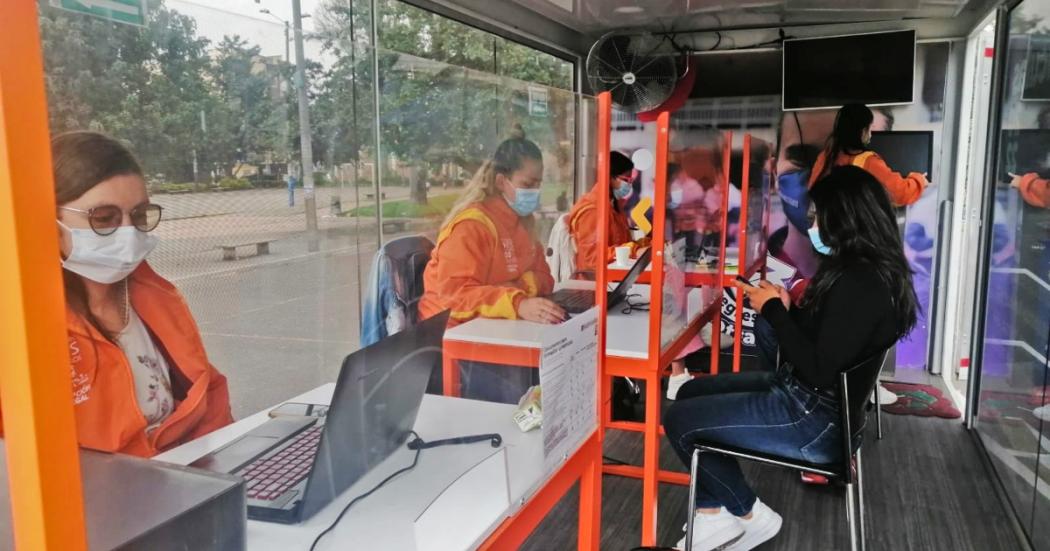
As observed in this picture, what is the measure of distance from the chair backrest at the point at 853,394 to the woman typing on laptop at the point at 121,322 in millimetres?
1610

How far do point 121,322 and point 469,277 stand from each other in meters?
0.60

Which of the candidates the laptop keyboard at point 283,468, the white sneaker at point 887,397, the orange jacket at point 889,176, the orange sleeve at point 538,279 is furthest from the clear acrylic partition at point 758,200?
the laptop keyboard at point 283,468

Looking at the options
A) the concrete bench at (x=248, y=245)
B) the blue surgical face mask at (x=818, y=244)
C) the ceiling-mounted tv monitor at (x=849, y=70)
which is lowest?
the blue surgical face mask at (x=818, y=244)

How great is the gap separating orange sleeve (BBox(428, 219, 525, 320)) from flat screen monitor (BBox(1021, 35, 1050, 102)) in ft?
7.17

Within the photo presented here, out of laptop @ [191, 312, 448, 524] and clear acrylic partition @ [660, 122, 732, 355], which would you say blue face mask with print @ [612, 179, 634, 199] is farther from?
laptop @ [191, 312, 448, 524]

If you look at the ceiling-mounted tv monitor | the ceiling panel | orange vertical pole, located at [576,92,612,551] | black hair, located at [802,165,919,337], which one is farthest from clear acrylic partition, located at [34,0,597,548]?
the ceiling-mounted tv monitor

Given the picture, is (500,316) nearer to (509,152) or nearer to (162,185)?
(509,152)

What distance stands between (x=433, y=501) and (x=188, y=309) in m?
0.49

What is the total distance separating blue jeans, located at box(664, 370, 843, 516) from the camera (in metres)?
2.06

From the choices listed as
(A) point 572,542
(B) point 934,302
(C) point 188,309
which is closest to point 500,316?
(C) point 188,309

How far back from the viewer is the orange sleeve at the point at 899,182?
428cm

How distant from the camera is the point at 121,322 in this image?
76 centimetres

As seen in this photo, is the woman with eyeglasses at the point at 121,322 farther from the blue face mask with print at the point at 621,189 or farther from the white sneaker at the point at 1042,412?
the blue face mask with print at the point at 621,189

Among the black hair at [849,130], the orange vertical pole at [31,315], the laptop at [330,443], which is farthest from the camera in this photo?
the black hair at [849,130]
